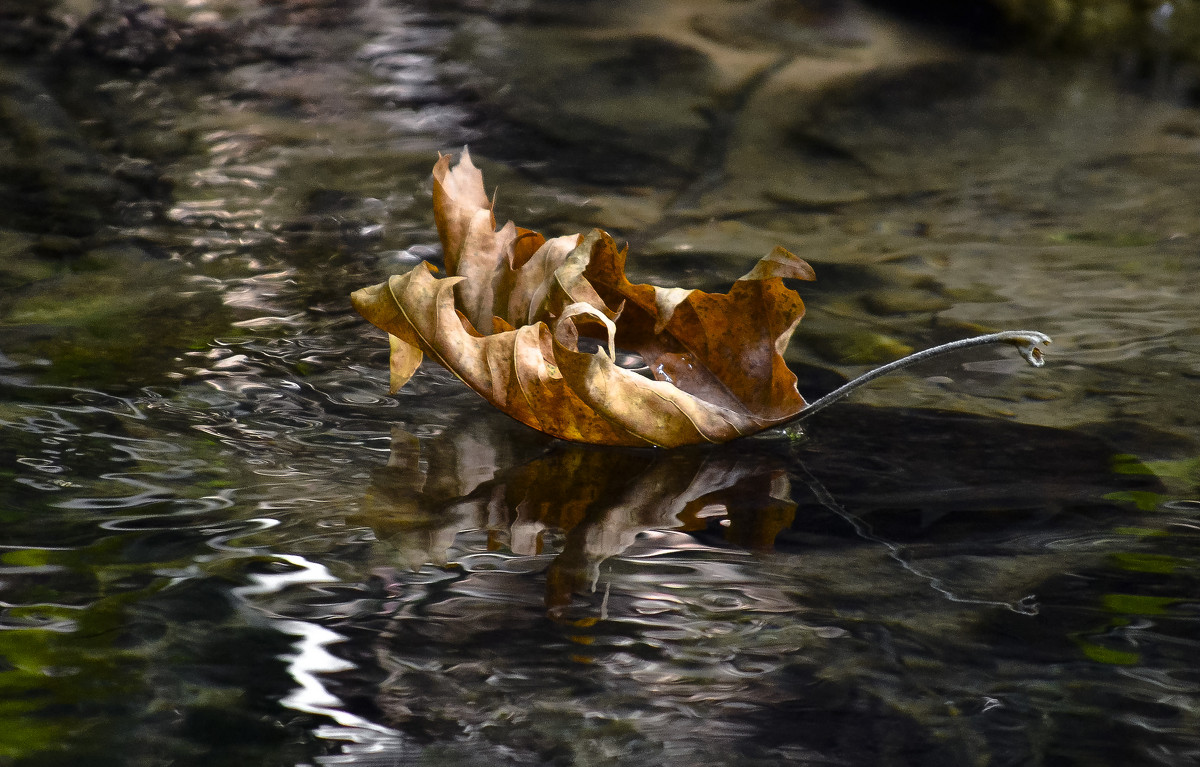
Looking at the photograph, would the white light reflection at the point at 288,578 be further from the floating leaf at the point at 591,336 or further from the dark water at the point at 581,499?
the floating leaf at the point at 591,336

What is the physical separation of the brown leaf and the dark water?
46 mm

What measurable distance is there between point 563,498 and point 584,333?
30cm

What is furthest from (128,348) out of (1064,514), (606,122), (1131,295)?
(606,122)

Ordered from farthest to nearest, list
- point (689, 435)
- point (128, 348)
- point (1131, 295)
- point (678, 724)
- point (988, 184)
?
point (988, 184) < point (1131, 295) < point (128, 348) < point (689, 435) < point (678, 724)

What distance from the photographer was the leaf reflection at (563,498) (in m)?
0.88

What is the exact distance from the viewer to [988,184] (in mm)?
2312

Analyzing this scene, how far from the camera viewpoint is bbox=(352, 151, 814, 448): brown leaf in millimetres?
1030

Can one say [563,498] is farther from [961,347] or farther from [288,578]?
[961,347]

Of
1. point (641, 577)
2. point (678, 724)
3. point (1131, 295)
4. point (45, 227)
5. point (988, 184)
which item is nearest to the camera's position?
point (678, 724)

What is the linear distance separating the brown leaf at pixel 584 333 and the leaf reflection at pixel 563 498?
0.04 meters

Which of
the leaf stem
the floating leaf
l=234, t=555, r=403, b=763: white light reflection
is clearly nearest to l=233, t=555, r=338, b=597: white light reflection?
l=234, t=555, r=403, b=763: white light reflection

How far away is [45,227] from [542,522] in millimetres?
1302

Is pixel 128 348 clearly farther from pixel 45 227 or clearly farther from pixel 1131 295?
pixel 1131 295

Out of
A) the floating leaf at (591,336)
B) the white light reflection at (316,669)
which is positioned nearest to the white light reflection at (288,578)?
the white light reflection at (316,669)
